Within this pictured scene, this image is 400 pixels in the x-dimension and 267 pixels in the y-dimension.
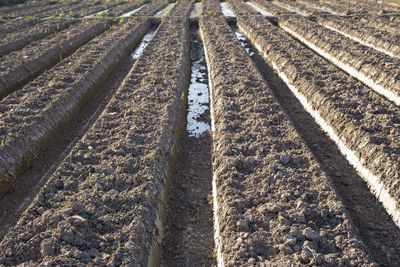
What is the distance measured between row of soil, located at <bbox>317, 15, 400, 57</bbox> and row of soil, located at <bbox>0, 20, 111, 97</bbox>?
12254 millimetres

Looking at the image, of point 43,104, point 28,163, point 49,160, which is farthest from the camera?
point 43,104

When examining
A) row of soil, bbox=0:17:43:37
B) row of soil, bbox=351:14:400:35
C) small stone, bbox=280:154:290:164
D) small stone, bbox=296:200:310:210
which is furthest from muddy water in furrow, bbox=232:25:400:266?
row of soil, bbox=0:17:43:37

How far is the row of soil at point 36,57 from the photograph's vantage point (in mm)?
8628

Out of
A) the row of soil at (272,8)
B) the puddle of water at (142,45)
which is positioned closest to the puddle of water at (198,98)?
the puddle of water at (142,45)

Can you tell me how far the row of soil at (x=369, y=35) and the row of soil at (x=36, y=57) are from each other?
1225 cm

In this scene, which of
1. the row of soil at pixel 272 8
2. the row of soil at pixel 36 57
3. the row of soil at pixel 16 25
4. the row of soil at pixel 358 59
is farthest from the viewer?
the row of soil at pixel 272 8

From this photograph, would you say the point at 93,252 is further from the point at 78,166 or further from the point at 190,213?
the point at 78,166

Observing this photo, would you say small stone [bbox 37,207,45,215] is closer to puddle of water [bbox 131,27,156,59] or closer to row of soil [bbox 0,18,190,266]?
row of soil [bbox 0,18,190,266]

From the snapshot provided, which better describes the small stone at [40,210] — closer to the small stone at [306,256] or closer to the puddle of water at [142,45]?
the small stone at [306,256]

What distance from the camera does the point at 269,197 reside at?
4242 mm

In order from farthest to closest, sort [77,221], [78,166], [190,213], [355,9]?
1. [355,9]
2. [78,166]
3. [190,213]
4. [77,221]

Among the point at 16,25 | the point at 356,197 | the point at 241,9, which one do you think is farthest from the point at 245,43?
the point at 16,25

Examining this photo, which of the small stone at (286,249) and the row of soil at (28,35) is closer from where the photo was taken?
the small stone at (286,249)

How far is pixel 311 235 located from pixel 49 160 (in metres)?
5.13
